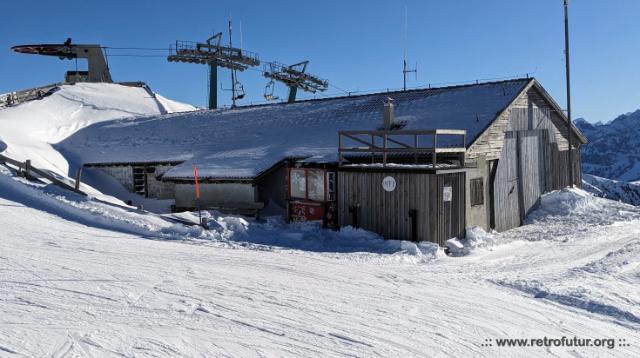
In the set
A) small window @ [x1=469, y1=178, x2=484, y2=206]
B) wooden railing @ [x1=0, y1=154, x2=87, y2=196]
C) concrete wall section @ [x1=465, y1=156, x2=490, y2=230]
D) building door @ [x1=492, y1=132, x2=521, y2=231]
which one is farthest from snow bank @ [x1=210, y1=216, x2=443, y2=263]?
wooden railing @ [x1=0, y1=154, x2=87, y2=196]

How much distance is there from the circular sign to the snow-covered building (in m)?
0.03

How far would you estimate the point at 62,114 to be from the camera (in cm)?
3353

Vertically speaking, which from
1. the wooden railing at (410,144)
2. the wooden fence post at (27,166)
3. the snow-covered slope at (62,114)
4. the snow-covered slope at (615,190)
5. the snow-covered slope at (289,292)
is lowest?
the snow-covered slope at (289,292)

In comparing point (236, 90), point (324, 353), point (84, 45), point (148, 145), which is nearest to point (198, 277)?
point (324, 353)

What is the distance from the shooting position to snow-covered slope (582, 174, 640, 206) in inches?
1419

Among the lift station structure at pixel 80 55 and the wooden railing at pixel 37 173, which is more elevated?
the lift station structure at pixel 80 55

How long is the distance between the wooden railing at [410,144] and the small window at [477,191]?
1.01 metres

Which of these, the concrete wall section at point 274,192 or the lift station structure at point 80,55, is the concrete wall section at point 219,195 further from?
→ the lift station structure at point 80,55

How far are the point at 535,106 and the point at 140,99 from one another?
1135 inches

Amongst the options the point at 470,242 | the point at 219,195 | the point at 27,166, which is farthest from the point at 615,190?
the point at 27,166

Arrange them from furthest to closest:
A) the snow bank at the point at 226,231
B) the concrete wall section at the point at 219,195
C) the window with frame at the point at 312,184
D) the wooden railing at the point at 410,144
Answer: the concrete wall section at the point at 219,195 → the window with frame at the point at 312,184 → the wooden railing at the point at 410,144 → the snow bank at the point at 226,231

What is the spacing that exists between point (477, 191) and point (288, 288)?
9475 mm

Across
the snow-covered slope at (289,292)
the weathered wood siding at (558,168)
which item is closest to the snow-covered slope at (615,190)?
the weathered wood siding at (558,168)

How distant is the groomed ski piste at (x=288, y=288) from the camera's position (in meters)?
7.29
